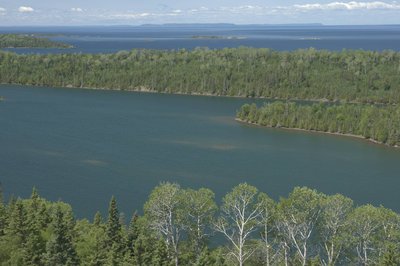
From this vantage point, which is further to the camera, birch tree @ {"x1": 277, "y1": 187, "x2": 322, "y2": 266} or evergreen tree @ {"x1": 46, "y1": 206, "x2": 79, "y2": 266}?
birch tree @ {"x1": 277, "y1": 187, "x2": 322, "y2": 266}

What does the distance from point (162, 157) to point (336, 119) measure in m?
24.2

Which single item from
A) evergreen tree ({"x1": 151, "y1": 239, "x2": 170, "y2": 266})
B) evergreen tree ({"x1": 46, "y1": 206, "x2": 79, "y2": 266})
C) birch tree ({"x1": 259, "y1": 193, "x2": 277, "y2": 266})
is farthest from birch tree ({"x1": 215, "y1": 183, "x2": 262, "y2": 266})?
evergreen tree ({"x1": 46, "y1": 206, "x2": 79, "y2": 266})

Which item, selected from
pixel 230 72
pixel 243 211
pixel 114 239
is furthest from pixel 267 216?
pixel 230 72

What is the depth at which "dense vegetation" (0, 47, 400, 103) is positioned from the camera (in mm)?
95250

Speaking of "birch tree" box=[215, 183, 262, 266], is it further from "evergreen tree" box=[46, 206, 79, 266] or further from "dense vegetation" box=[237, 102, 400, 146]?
"dense vegetation" box=[237, 102, 400, 146]

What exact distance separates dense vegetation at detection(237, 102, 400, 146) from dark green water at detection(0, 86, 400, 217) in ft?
6.27

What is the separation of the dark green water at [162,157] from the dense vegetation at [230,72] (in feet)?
68.9

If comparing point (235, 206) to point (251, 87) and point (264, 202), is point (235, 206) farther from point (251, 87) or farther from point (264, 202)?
point (251, 87)

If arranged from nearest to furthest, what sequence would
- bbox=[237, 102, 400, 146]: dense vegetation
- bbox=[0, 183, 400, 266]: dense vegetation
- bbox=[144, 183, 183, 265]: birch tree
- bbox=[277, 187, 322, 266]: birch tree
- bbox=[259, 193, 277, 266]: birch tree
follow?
bbox=[0, 183, 400, 266]: dense vegetation
bbox=[277, 187, 322, 266]: birch tree
bbox=[259, 193, 277, 266]: birch tree
bbox=[144, 183, 183, 265]: birch tree
bbox=[237, 102, 400, 146]: dense vegetation

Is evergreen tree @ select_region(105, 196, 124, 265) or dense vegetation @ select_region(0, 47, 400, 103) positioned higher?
evergreen tree @ select_region(105, 196, 124, 265)

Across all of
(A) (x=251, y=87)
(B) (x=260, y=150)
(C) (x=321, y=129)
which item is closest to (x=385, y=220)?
(B) (x=260, y=150)

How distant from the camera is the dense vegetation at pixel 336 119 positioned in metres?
61.0

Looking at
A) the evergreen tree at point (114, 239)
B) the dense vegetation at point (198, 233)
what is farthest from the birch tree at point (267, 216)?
the evergreen tree at point (114, 239)

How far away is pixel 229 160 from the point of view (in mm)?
51344
